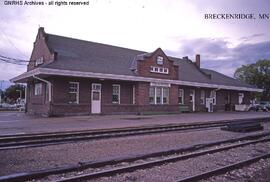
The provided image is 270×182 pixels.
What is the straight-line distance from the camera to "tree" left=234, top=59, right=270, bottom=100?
74.7 m

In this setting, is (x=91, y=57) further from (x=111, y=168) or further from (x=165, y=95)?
(x=111, y=168)

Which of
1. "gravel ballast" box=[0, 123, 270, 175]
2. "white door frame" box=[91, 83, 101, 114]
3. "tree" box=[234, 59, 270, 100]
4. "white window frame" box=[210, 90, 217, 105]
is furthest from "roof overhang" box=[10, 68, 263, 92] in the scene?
"tree" box=[234, 59, 270, 100]

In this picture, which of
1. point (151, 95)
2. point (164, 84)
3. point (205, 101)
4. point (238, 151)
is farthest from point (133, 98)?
point (238, 151)

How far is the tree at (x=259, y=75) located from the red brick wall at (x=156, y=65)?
50.9 metres

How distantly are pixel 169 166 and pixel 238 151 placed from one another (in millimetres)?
3800

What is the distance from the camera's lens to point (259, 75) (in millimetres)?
75062

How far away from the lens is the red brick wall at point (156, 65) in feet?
95.5

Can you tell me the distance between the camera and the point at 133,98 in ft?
93.0

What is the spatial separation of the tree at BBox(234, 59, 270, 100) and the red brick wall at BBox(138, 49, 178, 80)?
167 ft

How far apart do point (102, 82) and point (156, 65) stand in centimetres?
723

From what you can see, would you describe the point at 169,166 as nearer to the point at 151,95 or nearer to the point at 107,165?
the point at 107,165

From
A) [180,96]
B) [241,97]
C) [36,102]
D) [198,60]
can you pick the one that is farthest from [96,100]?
[241,97]

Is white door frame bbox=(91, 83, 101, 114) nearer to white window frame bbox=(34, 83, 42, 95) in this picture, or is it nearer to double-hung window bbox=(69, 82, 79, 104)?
double-hung window bbox=(69, 82, 79, 104)

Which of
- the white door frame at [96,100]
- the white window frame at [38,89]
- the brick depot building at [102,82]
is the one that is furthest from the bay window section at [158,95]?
the white window frame at [38,89]
